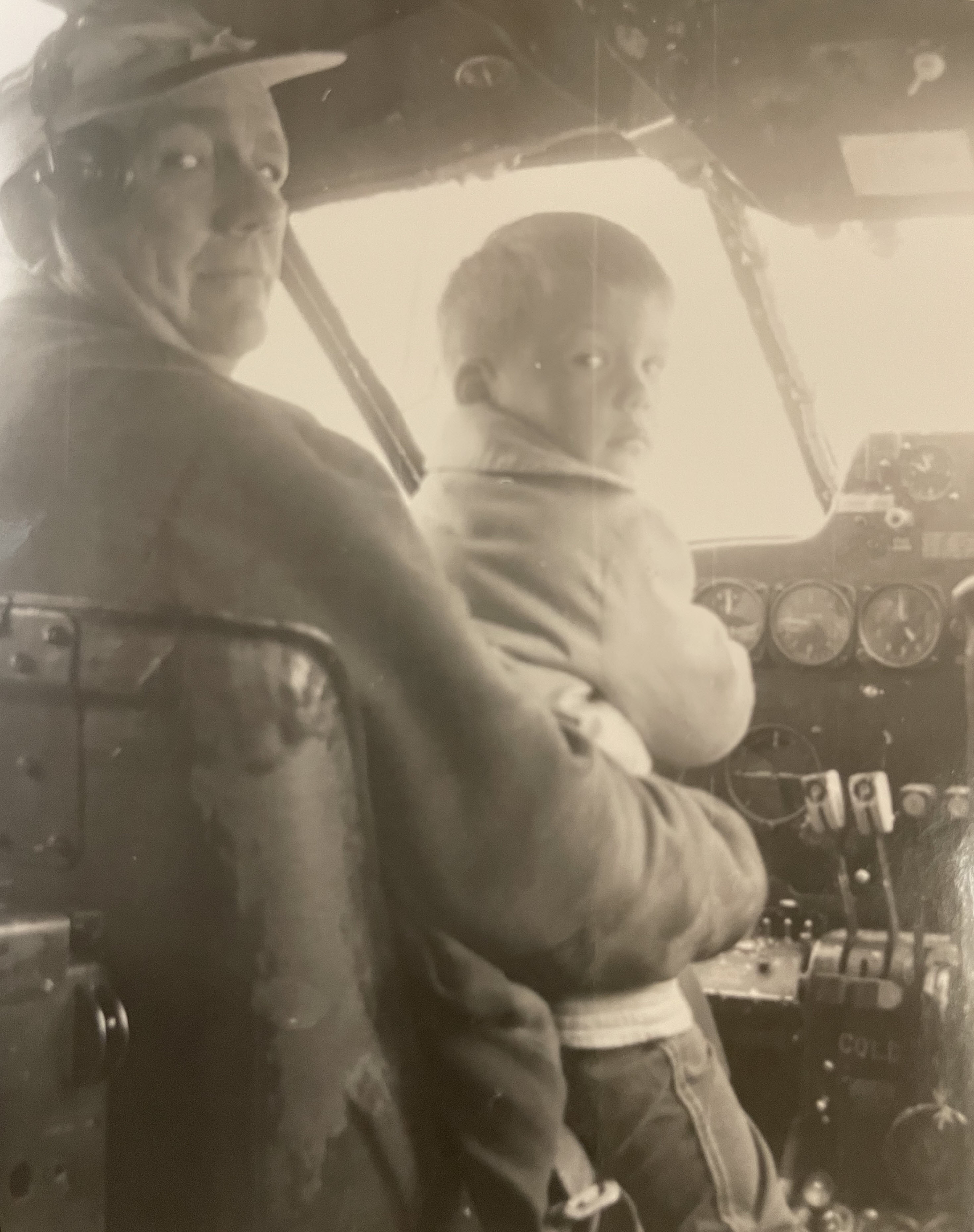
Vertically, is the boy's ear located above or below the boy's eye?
below

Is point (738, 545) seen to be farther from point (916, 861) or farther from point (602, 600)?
point (916, 861)

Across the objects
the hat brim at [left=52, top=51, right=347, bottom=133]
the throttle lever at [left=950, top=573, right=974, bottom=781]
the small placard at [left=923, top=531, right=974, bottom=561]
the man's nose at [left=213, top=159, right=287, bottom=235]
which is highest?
the hat brim at [left=52, top=51, right=347, bottom=133]

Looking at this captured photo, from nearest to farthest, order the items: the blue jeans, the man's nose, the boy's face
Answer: the blue jeans < the boy's face < the man's nose

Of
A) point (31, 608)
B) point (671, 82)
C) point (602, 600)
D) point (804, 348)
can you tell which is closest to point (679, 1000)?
point (602, 600)

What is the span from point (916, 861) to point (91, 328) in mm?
1065

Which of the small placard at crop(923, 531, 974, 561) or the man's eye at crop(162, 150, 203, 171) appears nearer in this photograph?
the small placard at crop(923, 531, 974, 561)

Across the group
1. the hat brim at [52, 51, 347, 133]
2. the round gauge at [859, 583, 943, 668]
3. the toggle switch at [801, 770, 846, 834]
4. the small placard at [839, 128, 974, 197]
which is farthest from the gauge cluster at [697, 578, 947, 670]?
the hat brim at [52, 51, 347, 133]

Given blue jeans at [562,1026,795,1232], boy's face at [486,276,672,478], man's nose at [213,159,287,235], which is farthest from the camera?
man's nose at [213,159,287,235]

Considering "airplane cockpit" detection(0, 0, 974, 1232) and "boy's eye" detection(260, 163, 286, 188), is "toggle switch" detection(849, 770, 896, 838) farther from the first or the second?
"boy's eye" detection(260, 163, 286, 188)

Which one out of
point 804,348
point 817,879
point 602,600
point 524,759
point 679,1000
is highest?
point 804,348

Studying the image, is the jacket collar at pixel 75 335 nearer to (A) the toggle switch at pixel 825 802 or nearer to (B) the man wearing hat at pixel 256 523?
(B) the man wearing hat at pixel 256 523

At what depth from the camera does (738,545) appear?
53.4 inches

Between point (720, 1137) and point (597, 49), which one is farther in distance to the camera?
point (597, 49)

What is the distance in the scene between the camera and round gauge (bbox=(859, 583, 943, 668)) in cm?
133
